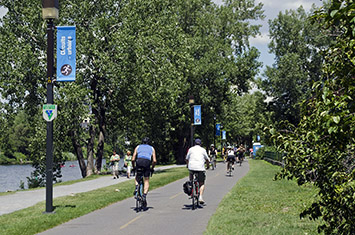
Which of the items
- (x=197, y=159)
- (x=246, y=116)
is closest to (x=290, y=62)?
(x=246, y=116)

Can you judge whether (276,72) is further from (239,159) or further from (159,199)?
(159,199)

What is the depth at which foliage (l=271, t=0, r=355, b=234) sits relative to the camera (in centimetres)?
499

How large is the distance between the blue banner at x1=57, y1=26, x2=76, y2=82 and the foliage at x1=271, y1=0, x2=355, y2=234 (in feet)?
31.0

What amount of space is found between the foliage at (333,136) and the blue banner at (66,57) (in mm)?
9438

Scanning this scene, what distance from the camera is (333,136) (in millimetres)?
5332

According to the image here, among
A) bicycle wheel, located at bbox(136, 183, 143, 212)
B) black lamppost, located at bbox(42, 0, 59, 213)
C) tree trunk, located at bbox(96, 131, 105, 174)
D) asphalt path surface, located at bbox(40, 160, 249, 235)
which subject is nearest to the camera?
asphalt path surface, located at bbox(40, 160, 249, 235)

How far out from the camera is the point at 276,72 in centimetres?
6712

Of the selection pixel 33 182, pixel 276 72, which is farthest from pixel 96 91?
pixel 276 72

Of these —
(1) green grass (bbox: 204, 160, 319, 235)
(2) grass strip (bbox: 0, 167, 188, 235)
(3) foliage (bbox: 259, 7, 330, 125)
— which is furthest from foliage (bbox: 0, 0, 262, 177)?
(3) foliage (bbox: 259, 7, 330, 125)

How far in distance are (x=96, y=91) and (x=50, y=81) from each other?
21.9 metres

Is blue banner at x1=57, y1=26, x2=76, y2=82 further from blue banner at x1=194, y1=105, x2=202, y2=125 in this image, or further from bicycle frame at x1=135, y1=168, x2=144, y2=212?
blue banner at x1=194, y1=105, x2=202, y2=125

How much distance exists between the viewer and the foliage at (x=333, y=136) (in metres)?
4.99

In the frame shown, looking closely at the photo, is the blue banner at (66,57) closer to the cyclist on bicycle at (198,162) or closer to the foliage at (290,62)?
the cyclist on bicycle at (198,162)

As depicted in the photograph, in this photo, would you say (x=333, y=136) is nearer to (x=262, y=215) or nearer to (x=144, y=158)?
(x=262, y=215)
